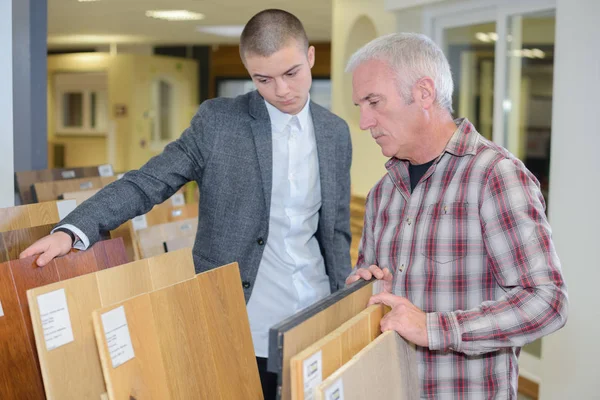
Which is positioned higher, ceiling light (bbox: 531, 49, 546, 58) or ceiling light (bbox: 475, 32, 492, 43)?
ceiling light (bbox: 475, 32, 492, 43)

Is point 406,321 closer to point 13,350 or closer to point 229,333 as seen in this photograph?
point 229,333

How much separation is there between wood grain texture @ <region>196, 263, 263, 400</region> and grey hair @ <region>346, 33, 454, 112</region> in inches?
22.9

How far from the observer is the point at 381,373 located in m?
1.35

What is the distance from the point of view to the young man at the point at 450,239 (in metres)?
1.40

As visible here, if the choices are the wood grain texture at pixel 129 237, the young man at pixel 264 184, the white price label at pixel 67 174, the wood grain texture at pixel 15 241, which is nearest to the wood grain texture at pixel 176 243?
the wood grain texture at pixel 129 237

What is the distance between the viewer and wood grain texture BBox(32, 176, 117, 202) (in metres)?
3.48

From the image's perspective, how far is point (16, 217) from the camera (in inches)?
93.9

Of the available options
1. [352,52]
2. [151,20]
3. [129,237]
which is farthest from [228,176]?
[151,20]

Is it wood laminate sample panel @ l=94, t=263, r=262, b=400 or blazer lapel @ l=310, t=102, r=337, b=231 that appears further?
blazer lapel @ l=310, t=102, r=337, b=231

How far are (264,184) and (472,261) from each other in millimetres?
768

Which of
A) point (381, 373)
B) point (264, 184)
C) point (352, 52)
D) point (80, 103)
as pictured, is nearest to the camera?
point (381, 373)

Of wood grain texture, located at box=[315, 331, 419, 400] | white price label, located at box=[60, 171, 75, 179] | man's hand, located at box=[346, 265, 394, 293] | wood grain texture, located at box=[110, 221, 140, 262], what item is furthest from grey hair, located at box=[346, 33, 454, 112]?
white price label, located at box=[60, 171, 75, 179]

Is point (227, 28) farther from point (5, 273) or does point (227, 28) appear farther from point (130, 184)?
point (5, 273)

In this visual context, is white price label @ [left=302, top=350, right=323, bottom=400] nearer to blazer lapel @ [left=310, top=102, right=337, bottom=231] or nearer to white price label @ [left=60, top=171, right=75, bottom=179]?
blazer lapel @ [left=310, top=102, right=337, bottom=231]
